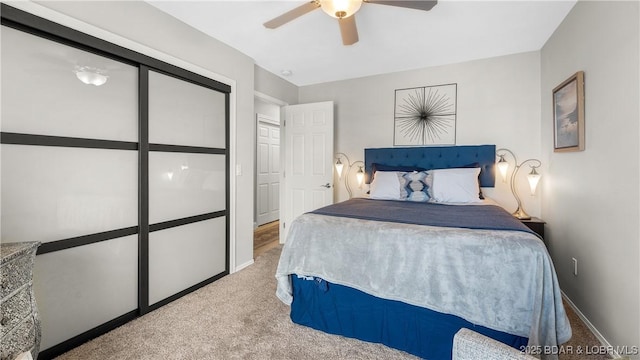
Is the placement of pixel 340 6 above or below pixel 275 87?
below

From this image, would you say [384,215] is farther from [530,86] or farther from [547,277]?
[530,86]

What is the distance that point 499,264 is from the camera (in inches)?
58.0

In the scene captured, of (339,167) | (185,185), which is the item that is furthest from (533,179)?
(185,185)

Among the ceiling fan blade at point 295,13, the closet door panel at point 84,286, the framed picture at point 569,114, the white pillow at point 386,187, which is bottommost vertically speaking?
the closet door panel at point 84,286

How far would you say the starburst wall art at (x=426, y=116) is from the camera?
3.54m

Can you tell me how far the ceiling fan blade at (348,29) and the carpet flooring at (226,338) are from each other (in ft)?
7.42

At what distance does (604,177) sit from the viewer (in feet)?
5.91

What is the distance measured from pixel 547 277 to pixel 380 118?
2.91 meters

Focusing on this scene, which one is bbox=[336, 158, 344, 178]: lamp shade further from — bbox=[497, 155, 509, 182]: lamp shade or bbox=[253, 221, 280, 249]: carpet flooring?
bbox=[497, 155, 509, 182]: lamp shade

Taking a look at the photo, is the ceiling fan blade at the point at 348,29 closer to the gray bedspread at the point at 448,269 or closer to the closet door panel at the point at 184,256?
the gray bedspread at the point at 448,269

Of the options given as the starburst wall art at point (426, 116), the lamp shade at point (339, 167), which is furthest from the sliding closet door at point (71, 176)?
the starburst wall art at point (426, 116)

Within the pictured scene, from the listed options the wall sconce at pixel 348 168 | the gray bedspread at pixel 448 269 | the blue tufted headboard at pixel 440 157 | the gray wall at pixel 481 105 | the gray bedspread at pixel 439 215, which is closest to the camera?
the gray bedspread at pixel 448 269

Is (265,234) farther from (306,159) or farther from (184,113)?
(184,113)

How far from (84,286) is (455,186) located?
3.33 m
